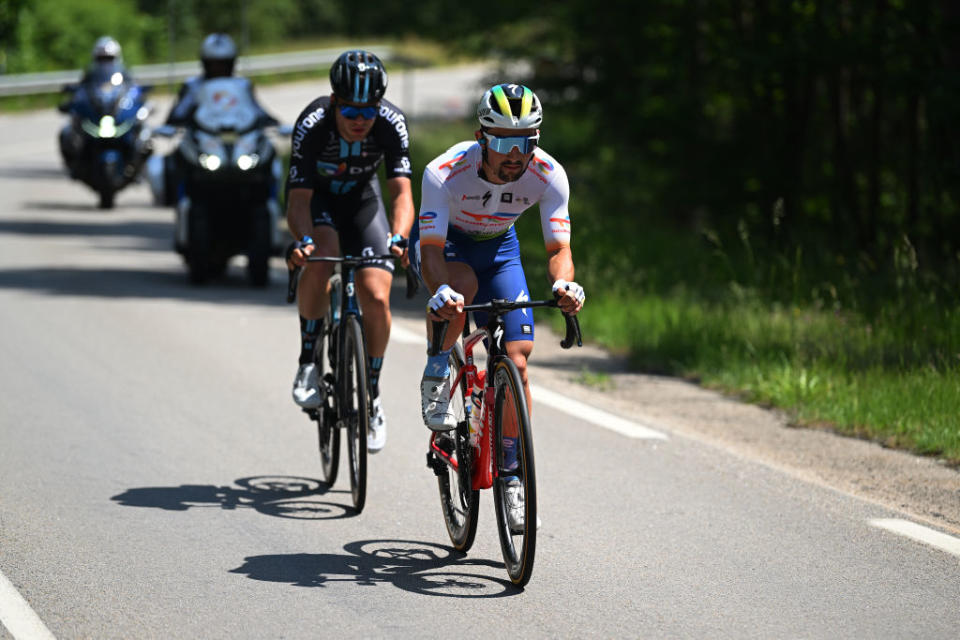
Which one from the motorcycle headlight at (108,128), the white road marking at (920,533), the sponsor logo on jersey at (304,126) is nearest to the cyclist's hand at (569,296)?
the white road marking at (920,533)

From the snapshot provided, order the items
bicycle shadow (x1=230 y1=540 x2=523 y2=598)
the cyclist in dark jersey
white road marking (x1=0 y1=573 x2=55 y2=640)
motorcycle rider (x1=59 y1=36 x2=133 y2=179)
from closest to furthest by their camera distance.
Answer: white road marking (x1=0 y1=573 x2=55 y2=640), bicycle shadow (x1=230 y1=540 x2=523 y2=598), the cyclist in dark jersey, motorcycle rider (x1=59 y1=36 x2=133 y2=179)

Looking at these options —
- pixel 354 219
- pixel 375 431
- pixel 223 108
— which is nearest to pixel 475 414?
pixel 375 431

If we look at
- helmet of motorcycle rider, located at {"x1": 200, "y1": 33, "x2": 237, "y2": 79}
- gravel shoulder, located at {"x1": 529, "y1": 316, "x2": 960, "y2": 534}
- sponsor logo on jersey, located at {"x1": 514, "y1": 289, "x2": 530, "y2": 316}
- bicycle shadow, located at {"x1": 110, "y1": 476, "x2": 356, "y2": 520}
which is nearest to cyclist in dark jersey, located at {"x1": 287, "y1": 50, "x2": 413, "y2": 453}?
bicycle shadow, located at {"x1": 110, "y1": 476, "x2": 356, "y2": 520}

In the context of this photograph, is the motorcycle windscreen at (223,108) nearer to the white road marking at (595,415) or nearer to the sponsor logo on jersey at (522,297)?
the white road marking at (595,415)

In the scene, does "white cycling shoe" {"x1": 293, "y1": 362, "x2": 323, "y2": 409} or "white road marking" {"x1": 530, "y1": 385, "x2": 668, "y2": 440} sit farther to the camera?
"white road marking" {"x1": 530, "y1": 385, "x2": 668, "y2": 440}

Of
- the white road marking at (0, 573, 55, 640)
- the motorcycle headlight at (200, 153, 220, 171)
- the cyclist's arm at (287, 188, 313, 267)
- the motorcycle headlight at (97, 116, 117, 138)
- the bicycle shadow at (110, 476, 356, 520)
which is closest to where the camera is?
the white road marking at (0, 573, 55, 640)

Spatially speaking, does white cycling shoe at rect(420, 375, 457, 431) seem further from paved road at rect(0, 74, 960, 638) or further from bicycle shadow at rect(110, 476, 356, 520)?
bicycle shadow at rect(110, 476, 356, 520)

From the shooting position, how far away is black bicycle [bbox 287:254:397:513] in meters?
6.81

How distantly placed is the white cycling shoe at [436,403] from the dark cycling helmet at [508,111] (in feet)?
3.79

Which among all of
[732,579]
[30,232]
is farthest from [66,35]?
[732,579]

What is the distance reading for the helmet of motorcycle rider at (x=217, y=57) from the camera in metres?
14.3

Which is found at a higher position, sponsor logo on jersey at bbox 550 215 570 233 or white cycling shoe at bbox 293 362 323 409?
sponsor logo on jersey at bbox 550 215 570 233

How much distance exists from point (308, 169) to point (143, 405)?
2.59 m

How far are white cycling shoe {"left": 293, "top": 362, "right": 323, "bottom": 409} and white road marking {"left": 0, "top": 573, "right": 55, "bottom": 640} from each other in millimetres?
2096
